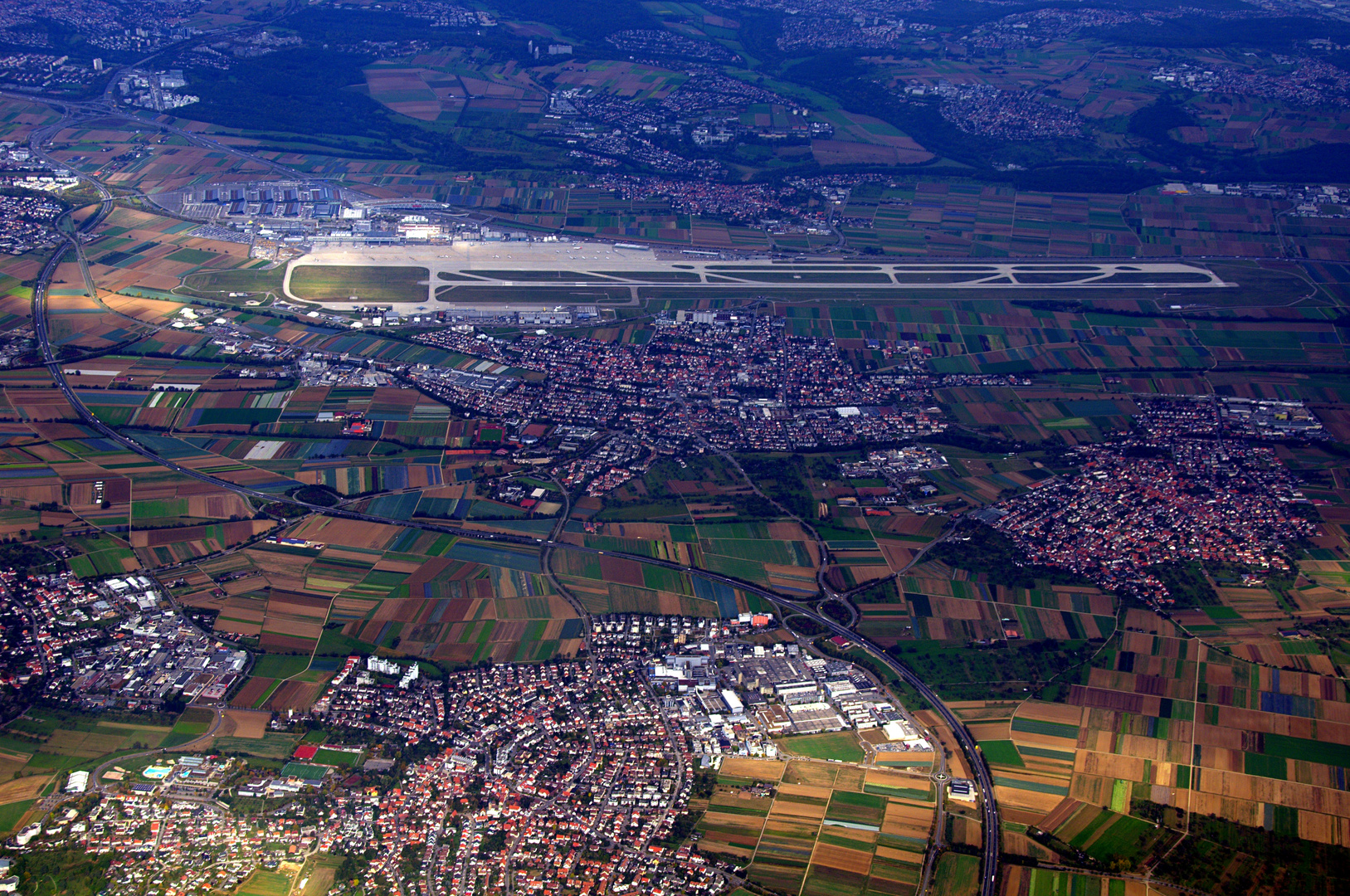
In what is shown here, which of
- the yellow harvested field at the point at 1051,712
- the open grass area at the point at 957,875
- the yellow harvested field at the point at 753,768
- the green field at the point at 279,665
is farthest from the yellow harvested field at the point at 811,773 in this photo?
the green field at the point at 279,665

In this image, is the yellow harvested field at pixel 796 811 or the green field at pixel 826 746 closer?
the yellow harvested field at pixel 796 811

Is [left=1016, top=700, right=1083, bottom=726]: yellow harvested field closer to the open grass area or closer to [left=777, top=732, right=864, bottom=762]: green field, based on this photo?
[left=777, top=732, right=864, bottom=762]: green field

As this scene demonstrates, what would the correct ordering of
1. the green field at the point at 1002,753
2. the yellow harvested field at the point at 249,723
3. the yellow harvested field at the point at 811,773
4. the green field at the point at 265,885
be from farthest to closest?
the yellow harvested field at the point at 249,723 → the green field at the point at 1002,753 → the yellow harvested field at the point at 811,773 → the green field at the point at 265,885

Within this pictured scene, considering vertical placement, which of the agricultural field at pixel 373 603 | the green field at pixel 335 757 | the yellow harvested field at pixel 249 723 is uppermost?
the agricultural field at pixel 373 603

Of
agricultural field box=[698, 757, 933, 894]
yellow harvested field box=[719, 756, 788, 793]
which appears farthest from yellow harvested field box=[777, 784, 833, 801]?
yellow harvested field box=[719, 756, 788, 793]

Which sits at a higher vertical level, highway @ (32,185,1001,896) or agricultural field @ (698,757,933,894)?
highway @ (32,185,1001,896)

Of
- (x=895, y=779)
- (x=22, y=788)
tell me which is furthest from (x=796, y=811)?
(x=22, y=788)

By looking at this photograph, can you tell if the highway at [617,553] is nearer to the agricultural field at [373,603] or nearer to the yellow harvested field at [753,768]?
the agricultural field at [373,603]
